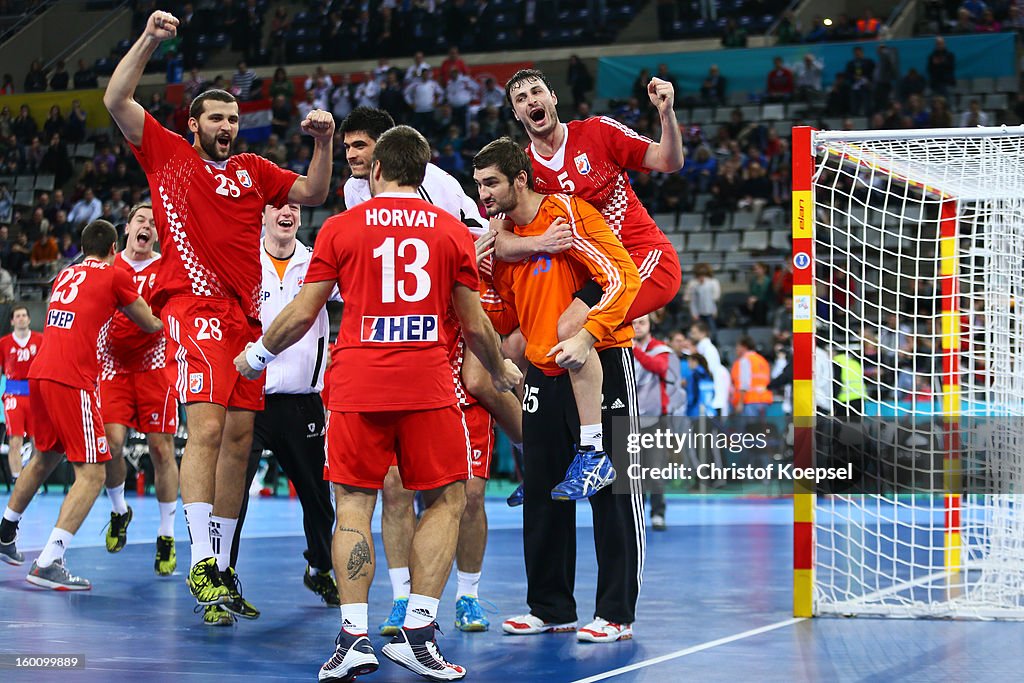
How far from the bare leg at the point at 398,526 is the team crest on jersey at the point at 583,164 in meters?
1.92

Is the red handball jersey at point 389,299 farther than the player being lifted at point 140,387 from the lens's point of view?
No

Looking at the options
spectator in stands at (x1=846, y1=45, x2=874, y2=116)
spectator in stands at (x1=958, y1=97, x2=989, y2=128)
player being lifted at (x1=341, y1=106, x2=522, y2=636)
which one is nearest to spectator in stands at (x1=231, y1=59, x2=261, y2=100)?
spectator in stands at (x1=846, y1=45, x2=874, y2=116)

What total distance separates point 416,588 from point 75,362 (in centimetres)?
443

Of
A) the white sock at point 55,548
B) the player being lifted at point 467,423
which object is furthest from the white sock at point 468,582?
the white sock at point 55,548

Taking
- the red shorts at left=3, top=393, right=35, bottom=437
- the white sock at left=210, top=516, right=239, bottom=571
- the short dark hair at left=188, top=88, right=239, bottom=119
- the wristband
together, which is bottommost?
the white sock at left=210, top=516, right=239, bottom=571

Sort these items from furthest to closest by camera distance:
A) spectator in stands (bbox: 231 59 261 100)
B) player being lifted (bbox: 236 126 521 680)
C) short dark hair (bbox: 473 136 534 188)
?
spectator in stands (bbox: 231 59 261 100) → short dark hair (bbox: 473 136 534 188) → player being lifted (bbox: 236 126 521 680)

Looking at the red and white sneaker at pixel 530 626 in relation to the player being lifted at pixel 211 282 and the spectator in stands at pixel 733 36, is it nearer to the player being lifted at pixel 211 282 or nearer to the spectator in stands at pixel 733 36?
the player being lifted at pixel 211 282

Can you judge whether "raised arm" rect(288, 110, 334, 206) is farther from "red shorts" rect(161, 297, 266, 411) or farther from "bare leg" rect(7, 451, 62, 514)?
"bare leg" rect(7, 451, 62, 514)

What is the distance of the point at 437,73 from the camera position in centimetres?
2612

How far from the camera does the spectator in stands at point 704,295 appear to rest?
18.5 metres

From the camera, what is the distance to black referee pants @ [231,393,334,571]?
297 inches

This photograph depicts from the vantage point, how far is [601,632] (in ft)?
19.9

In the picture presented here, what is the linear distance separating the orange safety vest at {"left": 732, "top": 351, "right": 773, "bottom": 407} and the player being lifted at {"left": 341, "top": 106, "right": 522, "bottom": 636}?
403 inches

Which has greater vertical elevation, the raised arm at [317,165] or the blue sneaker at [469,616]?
the raised arm at [317,165]
